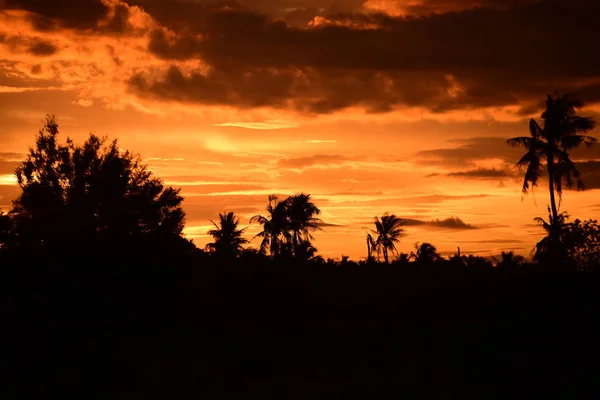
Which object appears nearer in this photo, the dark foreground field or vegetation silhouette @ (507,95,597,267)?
the dark foreground field

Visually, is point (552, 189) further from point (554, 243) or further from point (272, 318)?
point (272, 318)

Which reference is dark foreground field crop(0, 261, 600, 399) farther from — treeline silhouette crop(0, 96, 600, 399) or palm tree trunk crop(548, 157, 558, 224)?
palm tree trunk crop(548, 157, 558, 224)

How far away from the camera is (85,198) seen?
42750 mm

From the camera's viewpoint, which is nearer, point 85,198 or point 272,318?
point 272,318

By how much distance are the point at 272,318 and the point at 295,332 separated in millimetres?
1462

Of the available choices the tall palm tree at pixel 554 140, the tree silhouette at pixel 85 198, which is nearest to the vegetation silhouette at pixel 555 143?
the tall palm tree at pixel 554 140

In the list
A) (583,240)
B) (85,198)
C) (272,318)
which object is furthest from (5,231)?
(583,240)

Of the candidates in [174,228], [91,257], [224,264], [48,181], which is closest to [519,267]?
[224,264]

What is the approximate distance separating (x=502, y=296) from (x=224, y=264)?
1118 centimetres

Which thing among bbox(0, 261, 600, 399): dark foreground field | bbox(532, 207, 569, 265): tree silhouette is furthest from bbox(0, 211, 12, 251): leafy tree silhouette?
bbox(532, 207, 569, 265): tree silhouette

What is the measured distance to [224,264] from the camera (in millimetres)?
28641

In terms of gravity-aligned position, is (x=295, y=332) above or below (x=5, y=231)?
below

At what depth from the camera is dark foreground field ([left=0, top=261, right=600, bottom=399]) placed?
18219 mm

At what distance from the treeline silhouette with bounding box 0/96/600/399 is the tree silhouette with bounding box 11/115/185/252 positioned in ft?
0.65
